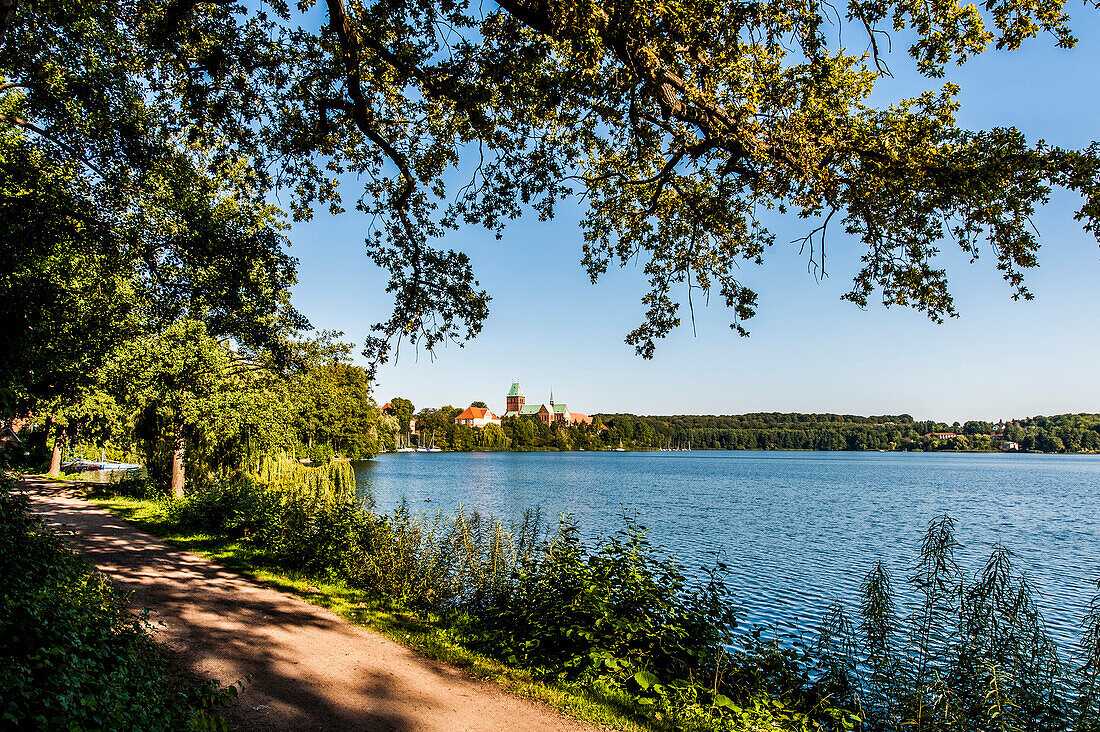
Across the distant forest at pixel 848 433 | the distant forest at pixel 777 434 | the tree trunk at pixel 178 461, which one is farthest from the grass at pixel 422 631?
the distant forest at pixel 848 433

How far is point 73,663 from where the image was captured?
3162 millimetres

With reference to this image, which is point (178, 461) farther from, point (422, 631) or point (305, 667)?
point (305, 667)

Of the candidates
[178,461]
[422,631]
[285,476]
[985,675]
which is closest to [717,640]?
[985,675]

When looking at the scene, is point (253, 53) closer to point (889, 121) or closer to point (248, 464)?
point (889, 121)

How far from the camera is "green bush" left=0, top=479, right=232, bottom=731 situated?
2.74m

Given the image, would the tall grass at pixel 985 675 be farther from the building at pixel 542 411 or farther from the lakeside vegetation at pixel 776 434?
the building at pixel 542 411

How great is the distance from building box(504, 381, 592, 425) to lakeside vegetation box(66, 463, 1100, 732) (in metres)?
160

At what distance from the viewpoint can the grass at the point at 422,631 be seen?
5113mm

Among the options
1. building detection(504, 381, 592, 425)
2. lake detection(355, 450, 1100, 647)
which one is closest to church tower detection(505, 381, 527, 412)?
building detection(504, 381, 592, 425)

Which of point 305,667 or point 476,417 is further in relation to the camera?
point 476,417

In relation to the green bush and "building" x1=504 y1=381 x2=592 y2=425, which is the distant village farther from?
the green bush

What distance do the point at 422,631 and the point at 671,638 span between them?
3.05 meters

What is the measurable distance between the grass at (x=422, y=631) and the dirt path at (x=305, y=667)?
0.63 ft

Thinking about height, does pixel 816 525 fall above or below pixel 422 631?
→ below
